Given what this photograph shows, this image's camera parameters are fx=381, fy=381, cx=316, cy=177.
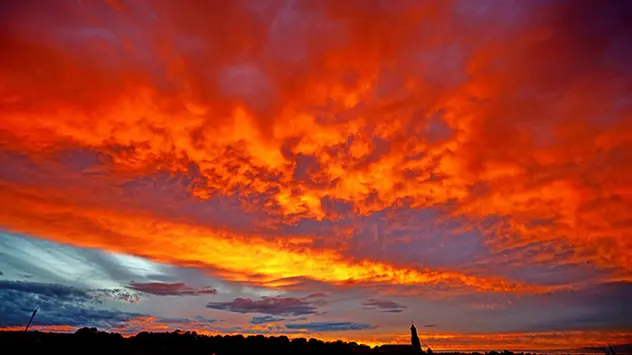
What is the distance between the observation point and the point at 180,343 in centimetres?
17075

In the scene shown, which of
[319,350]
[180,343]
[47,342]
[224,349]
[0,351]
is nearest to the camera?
[0,351]

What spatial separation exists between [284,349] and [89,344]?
3868 inches

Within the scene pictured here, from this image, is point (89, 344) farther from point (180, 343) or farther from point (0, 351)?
point (180, 343)

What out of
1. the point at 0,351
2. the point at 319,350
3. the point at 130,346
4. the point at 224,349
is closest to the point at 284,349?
the point at 319,350

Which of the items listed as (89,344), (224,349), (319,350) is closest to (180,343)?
(224,349)

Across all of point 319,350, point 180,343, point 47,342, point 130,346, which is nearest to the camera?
point 47,342

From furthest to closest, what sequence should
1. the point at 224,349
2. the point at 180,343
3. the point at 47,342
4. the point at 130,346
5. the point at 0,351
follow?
the point at 224,349
the point at 180,343
the point at 130,346
the point at 47,342
the point at 0,351

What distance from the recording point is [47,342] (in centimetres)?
11938

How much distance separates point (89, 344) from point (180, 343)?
168 feet

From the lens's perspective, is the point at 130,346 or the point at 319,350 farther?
the point at 319,350

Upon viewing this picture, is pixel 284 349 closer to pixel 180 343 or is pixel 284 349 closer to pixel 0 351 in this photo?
pixel 180 343

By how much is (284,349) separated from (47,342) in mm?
109527

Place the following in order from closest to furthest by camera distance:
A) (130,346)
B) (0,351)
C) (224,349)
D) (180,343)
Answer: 1. (0,351)
2. (130,346)
3. (180,343)
4. (224,349)

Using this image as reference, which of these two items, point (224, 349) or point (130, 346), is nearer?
point (130, 346)
